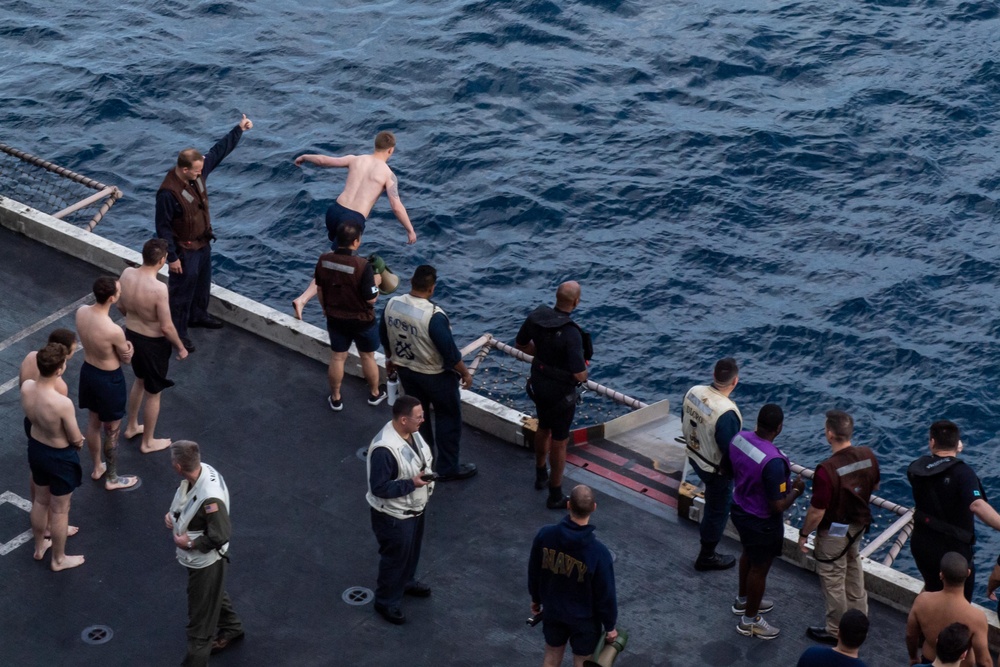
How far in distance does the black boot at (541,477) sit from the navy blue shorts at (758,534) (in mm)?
2266

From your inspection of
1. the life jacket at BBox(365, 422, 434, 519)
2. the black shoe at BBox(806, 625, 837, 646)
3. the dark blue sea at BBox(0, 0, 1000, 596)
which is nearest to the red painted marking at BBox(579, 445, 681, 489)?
the black shoe at BBox(806, 625, 837, 646)

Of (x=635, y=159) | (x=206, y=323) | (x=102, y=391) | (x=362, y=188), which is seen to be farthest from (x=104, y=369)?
(x=635, y=159)

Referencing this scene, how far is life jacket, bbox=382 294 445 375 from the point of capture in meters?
11.8

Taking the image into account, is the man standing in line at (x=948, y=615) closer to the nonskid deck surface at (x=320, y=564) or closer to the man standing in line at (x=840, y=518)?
the man standing in line at (x=840, y=518)

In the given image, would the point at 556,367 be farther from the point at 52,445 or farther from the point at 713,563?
the point at 52,445

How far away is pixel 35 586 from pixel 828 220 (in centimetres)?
Answer: 1482

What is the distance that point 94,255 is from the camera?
51.2ft

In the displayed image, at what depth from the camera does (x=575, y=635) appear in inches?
376

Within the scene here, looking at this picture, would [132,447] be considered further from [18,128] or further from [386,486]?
[18,128]

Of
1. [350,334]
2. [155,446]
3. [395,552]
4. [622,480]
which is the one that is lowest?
[155,446]

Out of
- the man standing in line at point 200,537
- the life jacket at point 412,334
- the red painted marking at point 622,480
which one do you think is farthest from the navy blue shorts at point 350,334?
the man standing in line at point 200,537

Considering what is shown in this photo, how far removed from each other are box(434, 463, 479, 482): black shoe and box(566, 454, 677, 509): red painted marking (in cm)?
97

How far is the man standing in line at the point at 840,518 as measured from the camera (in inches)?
399

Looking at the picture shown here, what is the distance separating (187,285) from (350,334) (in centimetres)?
212
